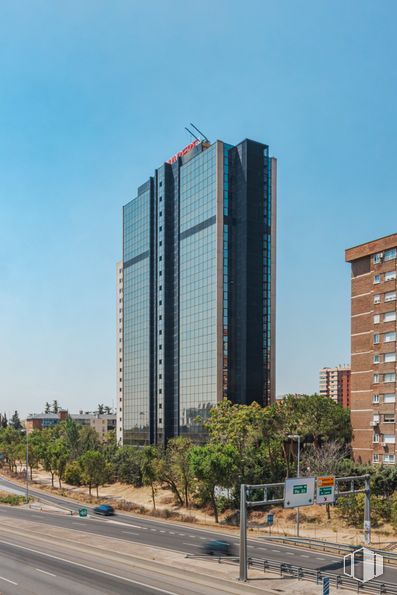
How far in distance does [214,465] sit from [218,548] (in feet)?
58.4

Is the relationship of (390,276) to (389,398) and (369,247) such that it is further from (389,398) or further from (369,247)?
(389,398)

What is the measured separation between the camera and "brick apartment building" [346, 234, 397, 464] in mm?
75562

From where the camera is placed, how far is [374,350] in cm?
7819

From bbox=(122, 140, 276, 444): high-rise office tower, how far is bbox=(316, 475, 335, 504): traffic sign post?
2537 inches

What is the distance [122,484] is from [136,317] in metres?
42.3

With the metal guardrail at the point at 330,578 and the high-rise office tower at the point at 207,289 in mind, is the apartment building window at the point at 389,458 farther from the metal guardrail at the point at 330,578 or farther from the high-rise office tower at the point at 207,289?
the high-rise office tower at the point at 207,289

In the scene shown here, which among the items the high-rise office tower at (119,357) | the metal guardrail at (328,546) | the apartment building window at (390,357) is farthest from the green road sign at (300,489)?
the high-rise office tower at (119,357)

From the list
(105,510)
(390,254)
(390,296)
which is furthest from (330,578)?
(105,510)

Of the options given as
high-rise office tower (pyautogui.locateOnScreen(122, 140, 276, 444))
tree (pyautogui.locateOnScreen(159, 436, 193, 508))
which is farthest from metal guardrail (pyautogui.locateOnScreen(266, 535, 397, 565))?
high-rise office tower (pyautogui.locateOnScreen(122, 140, 276, 444))

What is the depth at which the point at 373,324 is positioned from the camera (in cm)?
7888

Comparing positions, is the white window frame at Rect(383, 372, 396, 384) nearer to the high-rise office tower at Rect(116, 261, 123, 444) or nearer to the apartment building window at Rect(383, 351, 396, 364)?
the apartment building window at Rect(383, 351, 396, 364)

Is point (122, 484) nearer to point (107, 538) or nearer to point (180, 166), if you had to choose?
point (107, 538)

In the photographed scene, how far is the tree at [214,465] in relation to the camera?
2854 inches

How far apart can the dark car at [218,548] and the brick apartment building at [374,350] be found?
29.0 meters
